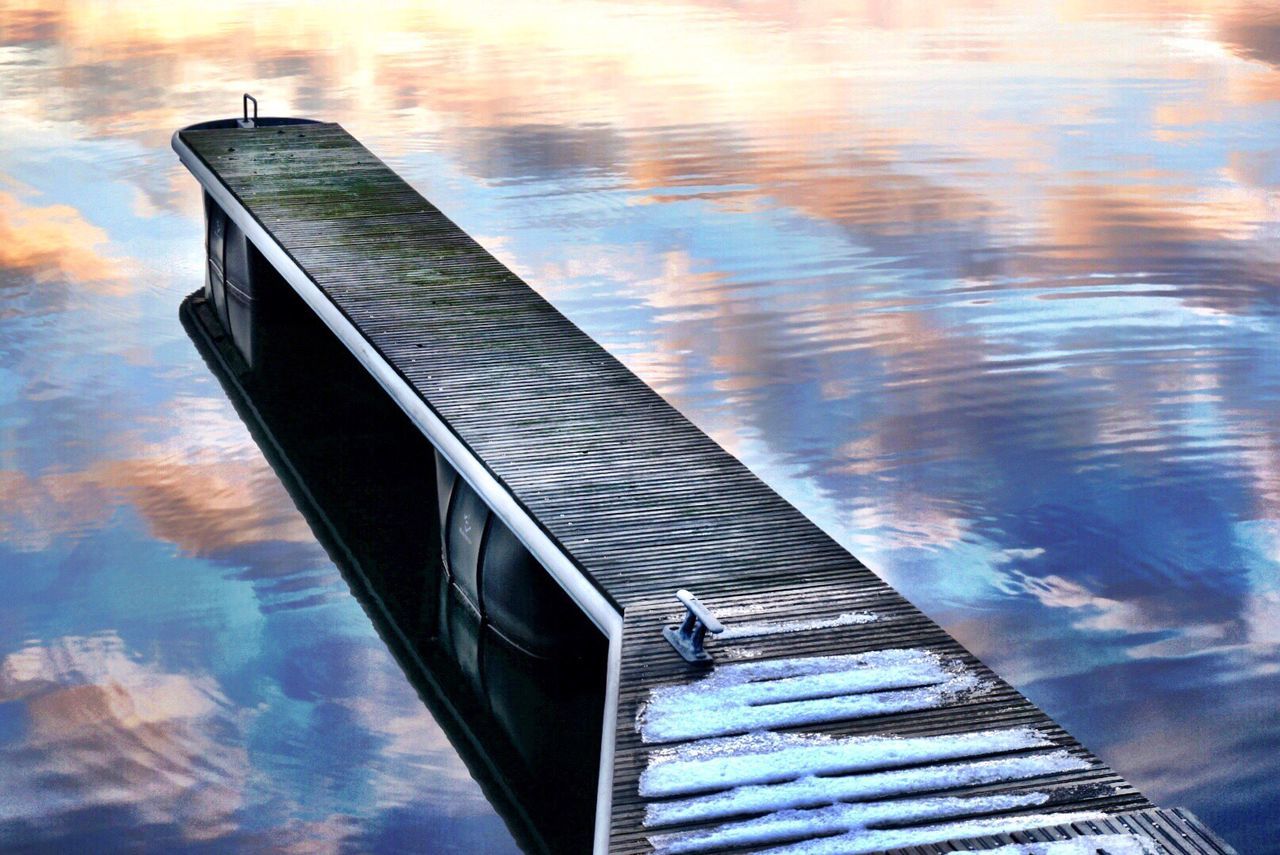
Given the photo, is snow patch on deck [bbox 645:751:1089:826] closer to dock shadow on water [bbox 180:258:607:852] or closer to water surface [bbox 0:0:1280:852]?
dock shadow on water [bbox 180:258:607:852]

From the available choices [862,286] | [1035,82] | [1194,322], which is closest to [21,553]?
[862,286]

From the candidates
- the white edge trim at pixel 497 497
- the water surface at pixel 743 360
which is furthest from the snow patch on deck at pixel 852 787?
the water surface at pixel 743 360

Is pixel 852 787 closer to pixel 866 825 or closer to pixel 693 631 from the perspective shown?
pixel 866 825

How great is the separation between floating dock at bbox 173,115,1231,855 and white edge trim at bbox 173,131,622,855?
0.02 m

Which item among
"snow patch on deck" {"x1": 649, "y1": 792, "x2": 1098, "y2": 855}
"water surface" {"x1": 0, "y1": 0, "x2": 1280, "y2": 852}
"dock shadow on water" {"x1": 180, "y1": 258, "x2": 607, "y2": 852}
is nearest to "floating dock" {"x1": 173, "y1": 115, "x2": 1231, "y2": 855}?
"snow patch on deck" {"x1": 649, "y1": 792, "x2": 1098, "y2": 855}

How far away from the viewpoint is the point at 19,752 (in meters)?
9.14

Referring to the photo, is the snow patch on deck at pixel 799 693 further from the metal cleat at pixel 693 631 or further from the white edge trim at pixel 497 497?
the white edge trim at pixel 497 497

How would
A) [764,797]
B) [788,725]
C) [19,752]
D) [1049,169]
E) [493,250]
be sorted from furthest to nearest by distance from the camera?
1. [1049,169]
2. [493,250]
3. [19,752]
4. [788,725]
5. [764,797]

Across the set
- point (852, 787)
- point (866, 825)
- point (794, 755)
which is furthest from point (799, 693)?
point (866, 825)

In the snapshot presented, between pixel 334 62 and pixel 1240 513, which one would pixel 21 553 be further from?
pixel 334 62

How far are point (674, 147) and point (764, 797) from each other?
14.9 metres

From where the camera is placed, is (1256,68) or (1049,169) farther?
(1256,68)

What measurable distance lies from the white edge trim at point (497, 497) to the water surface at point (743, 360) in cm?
132

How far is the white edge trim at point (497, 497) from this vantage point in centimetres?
742
